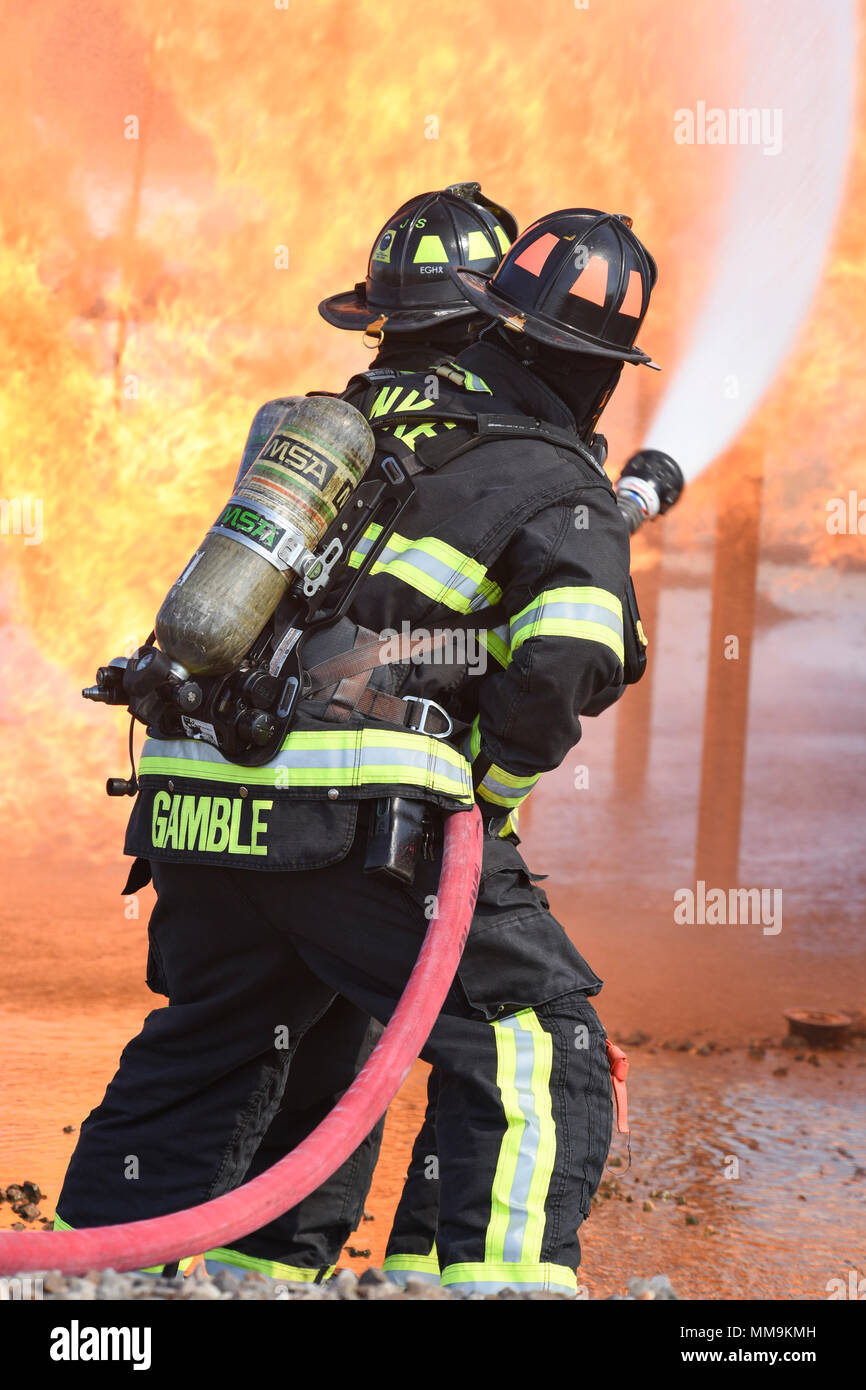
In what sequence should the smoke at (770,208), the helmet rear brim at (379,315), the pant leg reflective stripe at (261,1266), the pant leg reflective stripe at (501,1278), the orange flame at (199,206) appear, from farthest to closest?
the smoke at (770,208) → the orange flame at (199,206) → the helmet rear brim at (379,315) → the pant leg reflective stripe at (261,1266) → the pant leg reflective stripe at (501,1278)

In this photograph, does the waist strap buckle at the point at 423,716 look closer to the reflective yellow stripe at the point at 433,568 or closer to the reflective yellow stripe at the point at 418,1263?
the reflective yellow stripe at the point at 433,568

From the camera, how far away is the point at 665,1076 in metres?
5.26

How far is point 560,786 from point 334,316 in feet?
17.4

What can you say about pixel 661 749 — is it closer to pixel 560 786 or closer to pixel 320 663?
pixel 560 786

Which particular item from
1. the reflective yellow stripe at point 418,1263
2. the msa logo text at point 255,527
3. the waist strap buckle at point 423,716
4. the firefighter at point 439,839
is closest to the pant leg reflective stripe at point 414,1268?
the reflective yellow stripe at point 418,1263

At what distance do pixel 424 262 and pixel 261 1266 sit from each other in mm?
2356

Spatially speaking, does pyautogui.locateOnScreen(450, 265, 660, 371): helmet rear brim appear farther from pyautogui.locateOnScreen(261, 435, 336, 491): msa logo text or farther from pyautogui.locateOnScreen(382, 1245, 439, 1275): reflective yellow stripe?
pyautogui.locateOnScreen(382, 1245, 439, 1275): reflective yellow stripe

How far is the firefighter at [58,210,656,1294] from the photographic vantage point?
230 cm

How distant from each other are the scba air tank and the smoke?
479cm

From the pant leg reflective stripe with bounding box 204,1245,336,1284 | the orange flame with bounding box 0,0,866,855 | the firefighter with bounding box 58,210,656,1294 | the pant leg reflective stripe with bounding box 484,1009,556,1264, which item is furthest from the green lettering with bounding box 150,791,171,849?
the orange flame with bounding box 0,0,866,855

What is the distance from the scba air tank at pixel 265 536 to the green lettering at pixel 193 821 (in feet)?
0.87

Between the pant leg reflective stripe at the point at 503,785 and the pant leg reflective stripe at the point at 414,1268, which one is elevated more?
the pant leg reflective stripe at the point at 503,785

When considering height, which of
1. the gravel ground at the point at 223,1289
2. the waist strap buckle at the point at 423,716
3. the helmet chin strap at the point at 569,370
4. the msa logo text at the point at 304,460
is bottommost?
the gravel ground at the point at 223,1289

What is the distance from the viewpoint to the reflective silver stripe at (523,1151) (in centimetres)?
222
